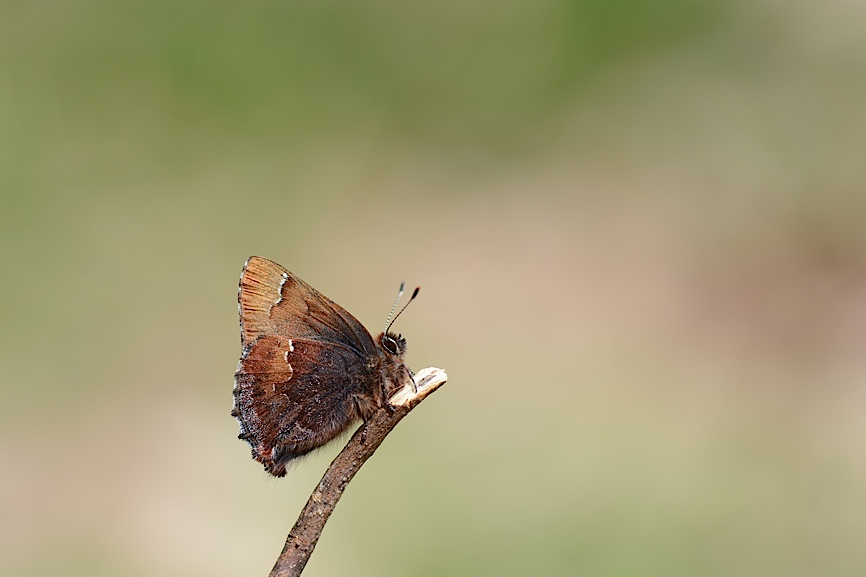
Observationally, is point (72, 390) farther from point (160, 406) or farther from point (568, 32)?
point (568, 32)

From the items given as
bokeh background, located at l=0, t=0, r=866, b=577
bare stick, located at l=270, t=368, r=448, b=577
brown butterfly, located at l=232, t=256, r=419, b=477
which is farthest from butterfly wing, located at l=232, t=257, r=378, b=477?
bokeh background, located at l=0, t=0, r=866, b=577

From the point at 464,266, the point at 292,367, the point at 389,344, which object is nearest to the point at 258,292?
the point at 292,367

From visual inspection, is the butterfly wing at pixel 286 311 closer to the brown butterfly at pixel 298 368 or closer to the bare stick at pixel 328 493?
the brown butterfly at pixel 298 368

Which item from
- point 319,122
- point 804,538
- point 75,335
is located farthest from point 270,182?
point 804,538

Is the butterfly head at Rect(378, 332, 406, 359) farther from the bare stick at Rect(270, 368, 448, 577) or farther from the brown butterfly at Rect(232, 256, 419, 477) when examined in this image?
the bare stick at Rect(270, 368, 448, 577)

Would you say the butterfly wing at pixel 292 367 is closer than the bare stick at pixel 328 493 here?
No

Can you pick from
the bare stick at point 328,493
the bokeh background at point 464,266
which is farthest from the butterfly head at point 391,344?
the bokeh background at point 464,266
